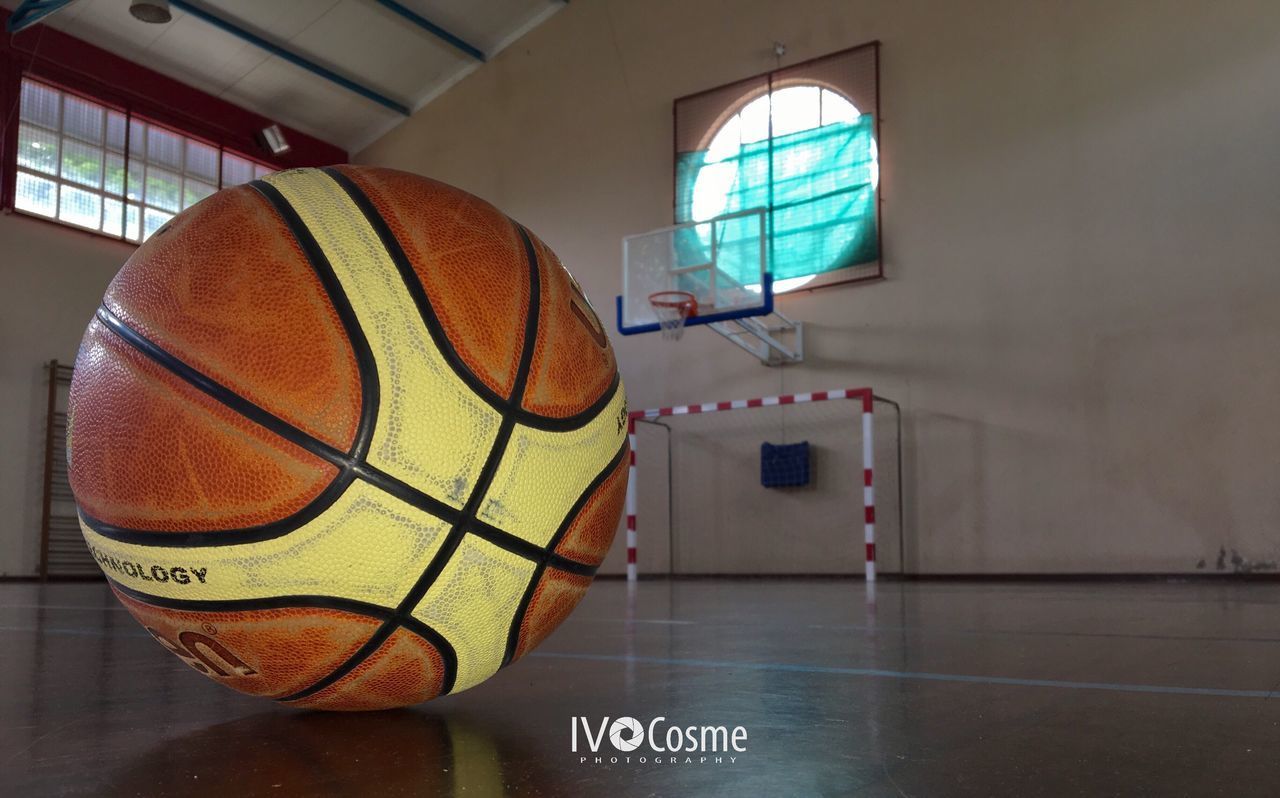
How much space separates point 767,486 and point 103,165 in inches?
286

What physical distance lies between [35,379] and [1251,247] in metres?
10.5

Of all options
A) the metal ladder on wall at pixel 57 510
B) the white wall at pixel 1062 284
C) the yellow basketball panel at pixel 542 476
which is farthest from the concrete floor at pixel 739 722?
the metal ladder on wall at pixel 57 510

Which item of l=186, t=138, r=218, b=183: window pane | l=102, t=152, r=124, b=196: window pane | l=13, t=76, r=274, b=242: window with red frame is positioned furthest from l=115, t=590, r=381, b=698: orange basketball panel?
l=186, t=138, r=218, b=183: window pane

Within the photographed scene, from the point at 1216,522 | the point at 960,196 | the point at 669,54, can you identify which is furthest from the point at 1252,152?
the point at 669,54

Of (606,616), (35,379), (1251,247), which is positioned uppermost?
(1251,247)

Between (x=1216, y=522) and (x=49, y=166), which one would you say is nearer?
(x=1216, y=522)

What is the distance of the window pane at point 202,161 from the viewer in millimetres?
10773

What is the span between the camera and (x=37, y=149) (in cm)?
952

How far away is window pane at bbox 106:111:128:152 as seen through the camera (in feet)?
32.9

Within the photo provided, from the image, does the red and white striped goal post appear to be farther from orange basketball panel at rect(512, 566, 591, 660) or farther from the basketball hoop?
orange basketball panel at rect(512, 566, 591, 660)

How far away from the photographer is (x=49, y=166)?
9.65 m

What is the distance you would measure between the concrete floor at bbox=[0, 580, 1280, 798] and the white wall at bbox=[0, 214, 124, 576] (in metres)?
8.33

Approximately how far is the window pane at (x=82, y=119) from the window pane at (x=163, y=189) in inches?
24.3

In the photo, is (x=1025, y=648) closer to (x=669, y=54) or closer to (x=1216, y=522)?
(x=1216, y=522)
